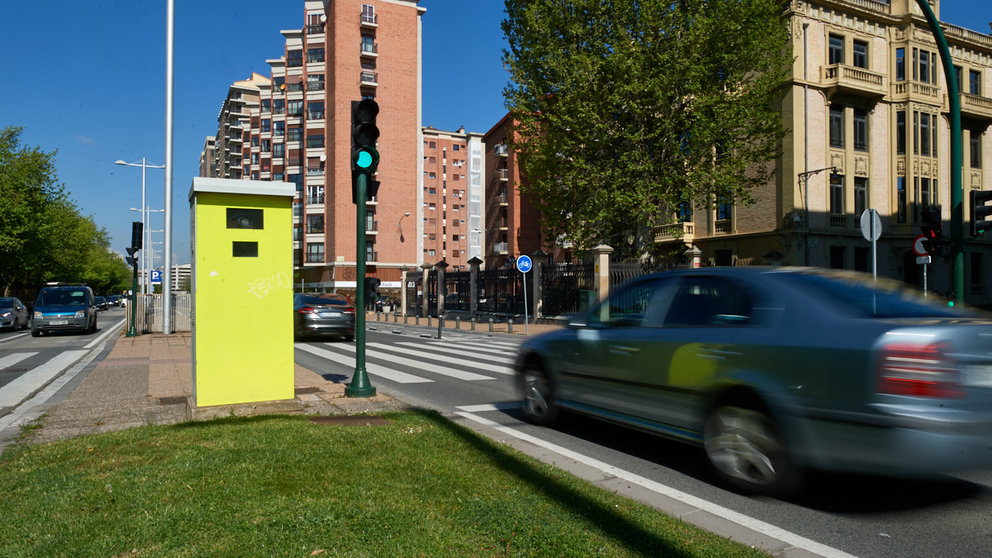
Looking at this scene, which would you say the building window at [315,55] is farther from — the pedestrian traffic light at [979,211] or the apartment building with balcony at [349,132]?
the pedestrian traffic light at [979,211]

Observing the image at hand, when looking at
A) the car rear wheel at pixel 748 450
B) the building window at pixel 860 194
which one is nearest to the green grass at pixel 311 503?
the car rear wheel at pixel 748 450

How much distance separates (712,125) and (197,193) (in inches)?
790

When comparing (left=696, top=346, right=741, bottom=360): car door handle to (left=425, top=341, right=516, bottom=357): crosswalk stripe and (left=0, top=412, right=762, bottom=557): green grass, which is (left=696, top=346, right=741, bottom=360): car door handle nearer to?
(left=0, top=412, right=762, bottom=557): green grass

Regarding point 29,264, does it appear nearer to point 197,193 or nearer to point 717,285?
point 197,193

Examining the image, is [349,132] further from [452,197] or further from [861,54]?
[861,54]

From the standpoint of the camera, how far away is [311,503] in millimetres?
3631

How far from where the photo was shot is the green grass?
3.13m

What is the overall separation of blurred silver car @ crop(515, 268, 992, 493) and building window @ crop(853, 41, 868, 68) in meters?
34.0

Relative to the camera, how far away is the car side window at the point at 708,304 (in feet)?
15.0

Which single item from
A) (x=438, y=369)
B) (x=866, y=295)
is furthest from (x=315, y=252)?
(x=866, y=295)

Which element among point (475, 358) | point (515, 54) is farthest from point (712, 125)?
point (475, 358)

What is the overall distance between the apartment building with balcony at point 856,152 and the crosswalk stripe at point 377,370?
19.6 m

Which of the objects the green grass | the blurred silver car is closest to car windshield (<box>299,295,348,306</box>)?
the green grass

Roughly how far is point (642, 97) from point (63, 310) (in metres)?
22.3
